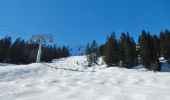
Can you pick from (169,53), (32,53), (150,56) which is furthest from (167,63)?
(32,53)

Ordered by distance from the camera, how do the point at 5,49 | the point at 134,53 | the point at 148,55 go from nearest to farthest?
the point at 148,55
the point at 134,53
the point at 5,49

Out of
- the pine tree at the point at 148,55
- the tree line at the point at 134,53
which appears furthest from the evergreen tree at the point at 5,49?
the pine tree at the point at 148,55

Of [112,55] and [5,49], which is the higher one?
[5,49]

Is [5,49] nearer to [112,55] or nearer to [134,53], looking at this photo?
[112,55]

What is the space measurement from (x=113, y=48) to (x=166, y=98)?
4582cm

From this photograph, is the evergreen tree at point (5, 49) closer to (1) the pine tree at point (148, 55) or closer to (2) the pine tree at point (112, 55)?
(2) the pine tree at point (112, 55)

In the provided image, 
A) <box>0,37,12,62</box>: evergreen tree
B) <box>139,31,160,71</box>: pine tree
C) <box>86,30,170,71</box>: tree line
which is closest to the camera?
<box>139,31,160,71</box>: pine tree

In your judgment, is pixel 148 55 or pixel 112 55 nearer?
pixel 148 55

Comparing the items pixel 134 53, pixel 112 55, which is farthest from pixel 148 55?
pixel 112 55

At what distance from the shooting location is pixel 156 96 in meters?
6.82

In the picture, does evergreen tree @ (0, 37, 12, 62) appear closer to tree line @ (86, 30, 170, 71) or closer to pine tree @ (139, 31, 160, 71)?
tree line @ (86, 30, 170, 71)

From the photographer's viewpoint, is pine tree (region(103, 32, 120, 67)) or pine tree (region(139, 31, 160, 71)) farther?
pine tree (region(103, 32, 120, 67))

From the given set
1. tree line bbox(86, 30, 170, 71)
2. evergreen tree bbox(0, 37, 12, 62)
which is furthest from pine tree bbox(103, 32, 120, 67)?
evergreen tree bbox(0, 37, 12, 62)

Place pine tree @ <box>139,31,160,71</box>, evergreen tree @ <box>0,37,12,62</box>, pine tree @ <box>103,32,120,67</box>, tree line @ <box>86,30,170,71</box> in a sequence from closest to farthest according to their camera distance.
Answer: pine tree @ <box>139,31,160,71</box>
tree line @ <box>86,30,170,71</box>
pine tree @ <box>103,32,120,67</box>
evergreen tree @ <box>0,37,12,62</box>
